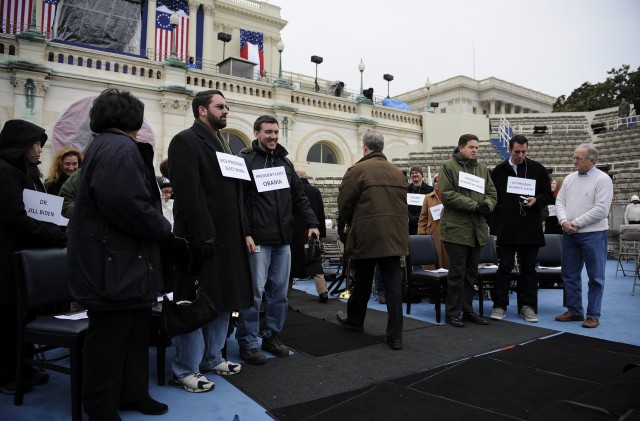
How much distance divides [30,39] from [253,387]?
1410cm

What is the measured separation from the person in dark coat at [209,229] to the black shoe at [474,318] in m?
2.99

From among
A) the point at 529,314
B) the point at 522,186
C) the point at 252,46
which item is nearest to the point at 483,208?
the point at 522,186

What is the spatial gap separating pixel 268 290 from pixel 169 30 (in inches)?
887

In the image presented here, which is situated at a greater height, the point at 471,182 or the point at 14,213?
the point at 471,182

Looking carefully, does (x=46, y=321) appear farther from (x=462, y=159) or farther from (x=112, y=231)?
(x=462, y=159)

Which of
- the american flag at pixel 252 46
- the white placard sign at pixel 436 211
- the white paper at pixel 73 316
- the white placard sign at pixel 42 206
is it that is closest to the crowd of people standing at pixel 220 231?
the white placard sign at pixel 42 206

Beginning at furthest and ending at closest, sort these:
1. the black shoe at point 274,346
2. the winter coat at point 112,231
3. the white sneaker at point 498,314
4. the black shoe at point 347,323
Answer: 1. the white sneaker at point 498,314
2. the black shoe at point 347,323
3. the black shoe at point 274,346
4. the winter coat at point 112,231

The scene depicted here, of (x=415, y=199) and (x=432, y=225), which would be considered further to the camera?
(x=415, y=199)

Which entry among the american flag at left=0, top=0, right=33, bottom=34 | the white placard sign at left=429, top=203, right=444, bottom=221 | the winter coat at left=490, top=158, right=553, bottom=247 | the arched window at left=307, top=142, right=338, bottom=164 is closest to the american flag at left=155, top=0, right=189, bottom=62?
the american flag at left=0, top=0, right=33, bottom=34

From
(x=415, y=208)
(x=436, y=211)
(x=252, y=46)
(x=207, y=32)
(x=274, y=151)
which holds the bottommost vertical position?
(x=436, y=211)

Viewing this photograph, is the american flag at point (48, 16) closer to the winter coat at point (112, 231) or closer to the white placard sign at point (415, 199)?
the white placard sign at point (415, 199)

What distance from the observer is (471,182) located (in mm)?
4844

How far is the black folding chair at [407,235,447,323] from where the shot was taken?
200 inches

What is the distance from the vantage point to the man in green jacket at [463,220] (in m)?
4.78
